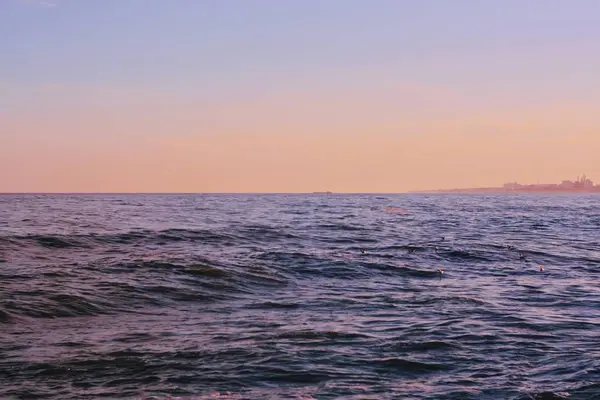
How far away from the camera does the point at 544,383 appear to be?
845 cm

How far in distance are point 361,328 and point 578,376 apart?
4.07m

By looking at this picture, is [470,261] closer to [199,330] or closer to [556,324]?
[556,324]

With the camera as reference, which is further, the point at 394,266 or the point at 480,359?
the point at 394,266

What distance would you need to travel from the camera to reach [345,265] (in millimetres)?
21625

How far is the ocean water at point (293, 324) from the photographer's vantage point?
332 inches

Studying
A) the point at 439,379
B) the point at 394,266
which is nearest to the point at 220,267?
the point at 394,266

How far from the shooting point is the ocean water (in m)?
8.44

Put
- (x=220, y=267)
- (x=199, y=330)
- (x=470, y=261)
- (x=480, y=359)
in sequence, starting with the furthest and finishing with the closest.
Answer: (x=470, y=261), (x=220, y=267), (x=199, y=330), (x=480, y=359)

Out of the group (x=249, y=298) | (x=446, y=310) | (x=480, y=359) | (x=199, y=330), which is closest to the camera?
(x=480, y=359)

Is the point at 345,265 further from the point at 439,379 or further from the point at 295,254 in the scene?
the point at 439,379

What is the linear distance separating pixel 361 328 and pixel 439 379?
3203 mm

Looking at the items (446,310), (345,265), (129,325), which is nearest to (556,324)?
(446,310)

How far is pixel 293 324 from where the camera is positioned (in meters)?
12.1

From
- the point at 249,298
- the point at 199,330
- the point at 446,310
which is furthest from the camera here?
the point at 249,298
